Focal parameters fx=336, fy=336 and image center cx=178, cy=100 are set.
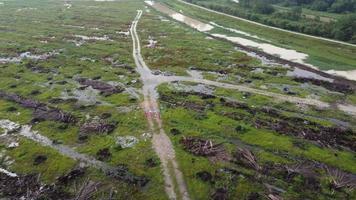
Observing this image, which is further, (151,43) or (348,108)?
(151,43)

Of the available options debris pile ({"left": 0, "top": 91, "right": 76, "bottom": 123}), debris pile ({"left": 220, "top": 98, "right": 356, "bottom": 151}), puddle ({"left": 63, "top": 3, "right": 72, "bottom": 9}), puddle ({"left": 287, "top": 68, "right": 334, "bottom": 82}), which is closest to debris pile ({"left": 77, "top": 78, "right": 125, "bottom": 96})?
debris pile ({"left": 0, "top": 91, "right": 76, "bottom": 123})

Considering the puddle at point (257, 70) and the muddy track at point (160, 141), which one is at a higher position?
the puddle at point (257, 70)

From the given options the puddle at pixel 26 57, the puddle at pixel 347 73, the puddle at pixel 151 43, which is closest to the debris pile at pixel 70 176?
the puddle at pixel 26 57

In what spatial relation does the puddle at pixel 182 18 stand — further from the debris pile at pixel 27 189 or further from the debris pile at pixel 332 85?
the debris pile at pixel 27 189

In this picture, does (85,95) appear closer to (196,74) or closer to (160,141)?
(160,141)

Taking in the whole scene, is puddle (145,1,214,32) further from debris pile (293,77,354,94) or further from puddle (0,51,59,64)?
debris pile (293,77,354,94)

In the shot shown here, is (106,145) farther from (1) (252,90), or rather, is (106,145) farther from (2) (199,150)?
(1) (252,90)

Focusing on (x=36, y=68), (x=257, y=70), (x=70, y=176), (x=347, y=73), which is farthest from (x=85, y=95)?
(x=347, y=73)
